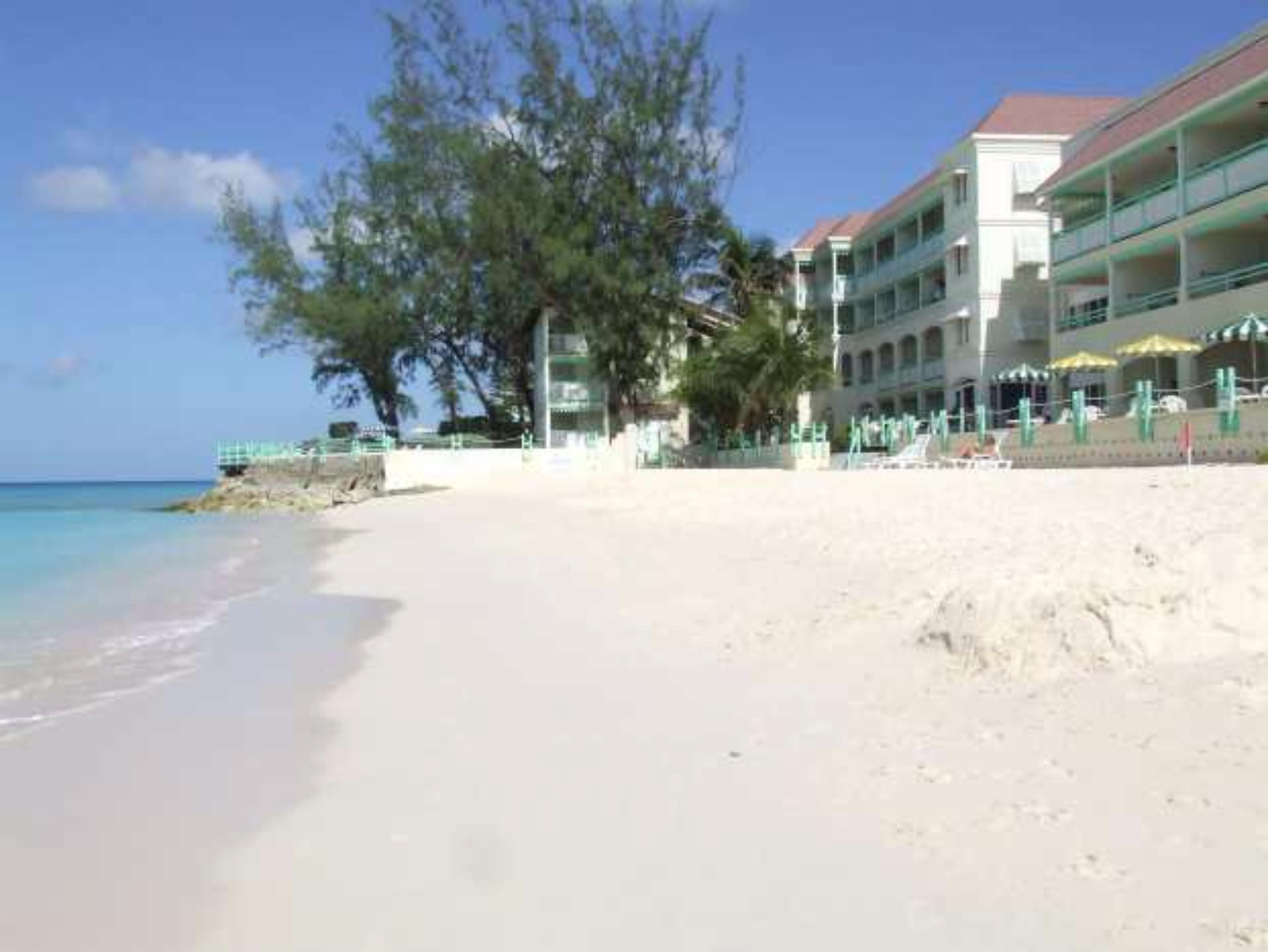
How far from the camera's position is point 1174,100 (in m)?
28.0

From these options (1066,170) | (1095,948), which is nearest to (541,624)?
(1095,948)

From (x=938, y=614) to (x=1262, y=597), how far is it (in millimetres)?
1669

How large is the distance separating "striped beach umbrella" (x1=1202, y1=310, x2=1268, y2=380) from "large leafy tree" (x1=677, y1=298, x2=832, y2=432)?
12778mm

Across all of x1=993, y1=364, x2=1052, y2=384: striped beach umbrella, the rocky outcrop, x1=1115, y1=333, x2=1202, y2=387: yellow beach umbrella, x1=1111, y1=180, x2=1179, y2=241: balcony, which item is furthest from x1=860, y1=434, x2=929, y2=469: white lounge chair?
the rocky outcrop

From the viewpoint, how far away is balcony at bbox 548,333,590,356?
4653cm

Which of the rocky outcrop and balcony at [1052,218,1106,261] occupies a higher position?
balcony at [1052,218,1106,261]

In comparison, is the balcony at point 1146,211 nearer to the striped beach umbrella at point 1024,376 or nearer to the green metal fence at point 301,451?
the striped beach umbrella at point 1024,376

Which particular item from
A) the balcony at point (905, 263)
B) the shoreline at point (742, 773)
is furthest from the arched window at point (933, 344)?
the shoreline at point (742, 773)

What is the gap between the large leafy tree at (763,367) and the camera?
1389 inches

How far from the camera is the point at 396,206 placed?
46.1 meters

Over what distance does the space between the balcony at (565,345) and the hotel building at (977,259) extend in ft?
34.7

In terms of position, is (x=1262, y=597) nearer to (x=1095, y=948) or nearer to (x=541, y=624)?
(x=1095, y=948)

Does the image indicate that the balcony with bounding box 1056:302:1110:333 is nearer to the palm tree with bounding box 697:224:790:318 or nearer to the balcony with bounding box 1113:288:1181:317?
the balcony with bounding box 1113:288:1181:317

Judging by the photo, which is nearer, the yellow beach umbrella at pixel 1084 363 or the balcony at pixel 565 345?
the yellow beach umbrella at pixel 1084 363
